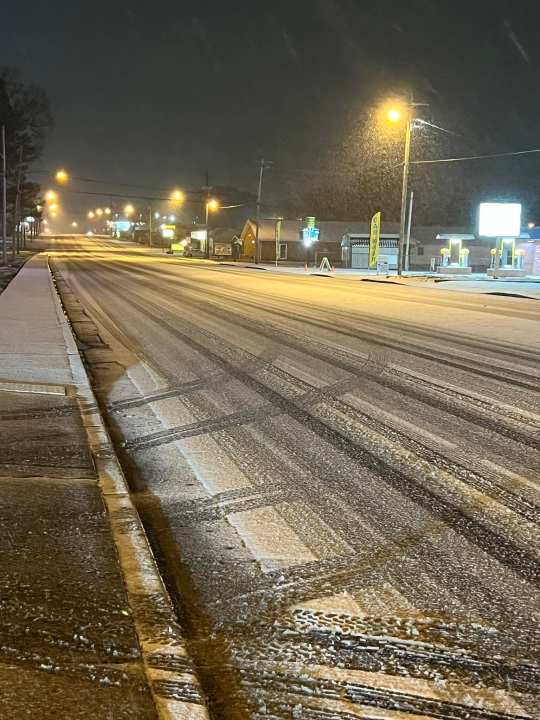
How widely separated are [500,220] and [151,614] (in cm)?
5419

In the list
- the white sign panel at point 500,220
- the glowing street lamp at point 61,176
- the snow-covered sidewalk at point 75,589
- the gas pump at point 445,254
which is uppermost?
the glowing street lamp at point 61,176

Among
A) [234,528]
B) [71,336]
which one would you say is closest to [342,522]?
[234,528]

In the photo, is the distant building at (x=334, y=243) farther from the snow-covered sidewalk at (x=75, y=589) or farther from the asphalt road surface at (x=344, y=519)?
the snow-covered sidewalk at (x=75, y=589)

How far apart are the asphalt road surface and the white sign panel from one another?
44.1 m

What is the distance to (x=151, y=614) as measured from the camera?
3709 mm

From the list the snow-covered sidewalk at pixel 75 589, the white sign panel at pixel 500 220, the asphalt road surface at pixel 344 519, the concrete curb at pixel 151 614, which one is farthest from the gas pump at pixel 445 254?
the concrete curb at pixel 151 614

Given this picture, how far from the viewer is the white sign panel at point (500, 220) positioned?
177 feet

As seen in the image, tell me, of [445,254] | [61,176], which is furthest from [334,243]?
[61,176]

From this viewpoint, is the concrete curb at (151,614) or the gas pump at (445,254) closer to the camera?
the concrete curb at (151,614)

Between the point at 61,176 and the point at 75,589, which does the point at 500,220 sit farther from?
the point at 75,589

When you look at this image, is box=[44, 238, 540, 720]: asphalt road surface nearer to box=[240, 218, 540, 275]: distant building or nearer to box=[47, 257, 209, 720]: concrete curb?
box=[47, 257, 209, 720]: concrete curb

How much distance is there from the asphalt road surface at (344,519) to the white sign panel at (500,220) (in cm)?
4406

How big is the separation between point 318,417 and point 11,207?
78796mm

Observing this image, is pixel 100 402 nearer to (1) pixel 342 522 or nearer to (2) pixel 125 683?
(1) pixel 342 522
